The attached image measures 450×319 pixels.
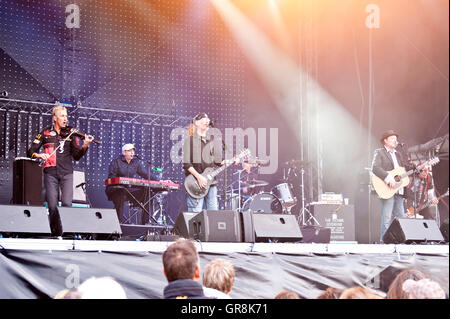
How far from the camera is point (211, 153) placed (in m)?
6.74

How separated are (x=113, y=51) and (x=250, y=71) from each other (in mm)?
2921

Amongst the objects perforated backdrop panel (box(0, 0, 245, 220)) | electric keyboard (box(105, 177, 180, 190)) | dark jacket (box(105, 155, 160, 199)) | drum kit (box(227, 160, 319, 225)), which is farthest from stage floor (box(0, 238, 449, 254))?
perforated backdrop panel (box(0, 0, 245, 220))

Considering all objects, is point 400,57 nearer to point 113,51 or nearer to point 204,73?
point 204,73

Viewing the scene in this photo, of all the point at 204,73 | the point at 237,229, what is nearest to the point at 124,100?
the point at 204,73

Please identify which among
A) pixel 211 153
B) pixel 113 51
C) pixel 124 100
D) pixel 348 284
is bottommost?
pixel 348 284

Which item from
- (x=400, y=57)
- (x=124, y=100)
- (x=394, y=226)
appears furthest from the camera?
(x=124, y=100)

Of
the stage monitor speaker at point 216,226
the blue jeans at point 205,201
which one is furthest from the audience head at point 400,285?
the blue jeans at point 205,201

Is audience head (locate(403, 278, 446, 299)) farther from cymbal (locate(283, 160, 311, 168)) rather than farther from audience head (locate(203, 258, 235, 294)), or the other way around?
cymbal (locate(283, 160, 311, 168))

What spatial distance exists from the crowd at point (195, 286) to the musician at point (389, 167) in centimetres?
427

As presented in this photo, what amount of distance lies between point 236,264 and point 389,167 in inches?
144

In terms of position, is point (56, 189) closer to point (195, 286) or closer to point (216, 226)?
point (216, 226)

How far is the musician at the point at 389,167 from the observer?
24.6ft

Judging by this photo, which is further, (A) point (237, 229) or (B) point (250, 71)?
(B) point (250, 71)
